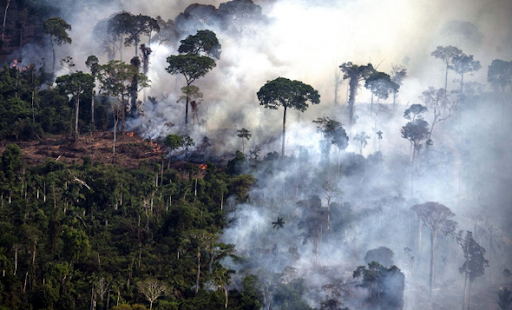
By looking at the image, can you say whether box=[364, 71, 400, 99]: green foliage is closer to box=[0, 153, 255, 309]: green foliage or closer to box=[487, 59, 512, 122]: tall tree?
box=[487, 59, 512, 122]: tall tree

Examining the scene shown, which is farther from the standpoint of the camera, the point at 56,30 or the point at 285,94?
the point at 56,30

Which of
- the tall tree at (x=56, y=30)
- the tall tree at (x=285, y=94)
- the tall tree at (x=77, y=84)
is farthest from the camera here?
the tall tree at (x=56, y=30)

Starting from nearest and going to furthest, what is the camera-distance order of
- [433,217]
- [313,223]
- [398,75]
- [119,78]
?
[313,223] < [433,217] < [119,78] < [398,75]

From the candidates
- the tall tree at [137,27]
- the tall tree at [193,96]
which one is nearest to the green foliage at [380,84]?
the tall tree at [193,96]

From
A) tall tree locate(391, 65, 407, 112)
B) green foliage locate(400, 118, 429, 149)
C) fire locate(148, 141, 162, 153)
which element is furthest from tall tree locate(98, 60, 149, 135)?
tall tree locate(391, 65, 407, 112)

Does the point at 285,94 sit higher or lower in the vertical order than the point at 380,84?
lower

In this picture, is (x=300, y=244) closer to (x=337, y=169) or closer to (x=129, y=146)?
(x=337, y=169)

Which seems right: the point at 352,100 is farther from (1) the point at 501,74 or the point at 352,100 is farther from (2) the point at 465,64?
(1) the point at 501,74

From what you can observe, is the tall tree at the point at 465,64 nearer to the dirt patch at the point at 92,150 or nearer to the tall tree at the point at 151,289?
the dirt patch at the point at 92,150

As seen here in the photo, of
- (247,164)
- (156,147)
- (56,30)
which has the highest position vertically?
(56,30)

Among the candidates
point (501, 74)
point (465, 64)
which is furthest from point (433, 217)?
point (501, 74)
